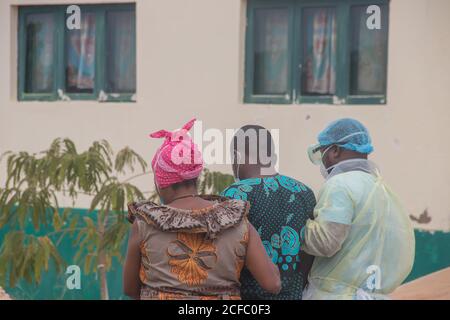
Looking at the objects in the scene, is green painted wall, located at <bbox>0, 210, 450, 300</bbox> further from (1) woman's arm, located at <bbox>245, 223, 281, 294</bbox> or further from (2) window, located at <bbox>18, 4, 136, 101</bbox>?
(1) woman's arm, located at <bbox>245, 223, 281, 294</bbox>

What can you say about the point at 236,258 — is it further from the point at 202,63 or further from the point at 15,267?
the point at 202,63

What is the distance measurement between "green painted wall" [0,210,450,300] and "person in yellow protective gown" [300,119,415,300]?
2.78m

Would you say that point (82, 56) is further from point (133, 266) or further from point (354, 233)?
point (133, 266)

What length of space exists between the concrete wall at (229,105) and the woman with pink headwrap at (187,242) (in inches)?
140

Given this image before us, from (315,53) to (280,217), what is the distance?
11.9ft

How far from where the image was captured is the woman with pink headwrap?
11.5 feet

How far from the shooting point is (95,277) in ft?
25.9

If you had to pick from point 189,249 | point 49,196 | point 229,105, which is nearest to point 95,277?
point 49,196

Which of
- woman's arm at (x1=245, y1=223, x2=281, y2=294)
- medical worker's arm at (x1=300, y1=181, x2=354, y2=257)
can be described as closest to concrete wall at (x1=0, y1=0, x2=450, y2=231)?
medical worker's arm at (x1=300, y1=181, x2=354, y2=257)

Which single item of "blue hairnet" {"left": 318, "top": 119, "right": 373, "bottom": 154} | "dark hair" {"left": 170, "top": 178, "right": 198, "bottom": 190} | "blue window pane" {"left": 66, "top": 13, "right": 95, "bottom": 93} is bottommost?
"dark hair" {"left": 170, "top": 178, "right": 198, "bottom": 190}

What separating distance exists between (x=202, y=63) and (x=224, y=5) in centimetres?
50

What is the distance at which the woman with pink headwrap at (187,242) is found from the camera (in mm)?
3496

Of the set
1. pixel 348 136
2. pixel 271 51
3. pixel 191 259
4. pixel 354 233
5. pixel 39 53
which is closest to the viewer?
pixel 191 259

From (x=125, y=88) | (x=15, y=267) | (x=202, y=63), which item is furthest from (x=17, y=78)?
(x=15, y=267)
